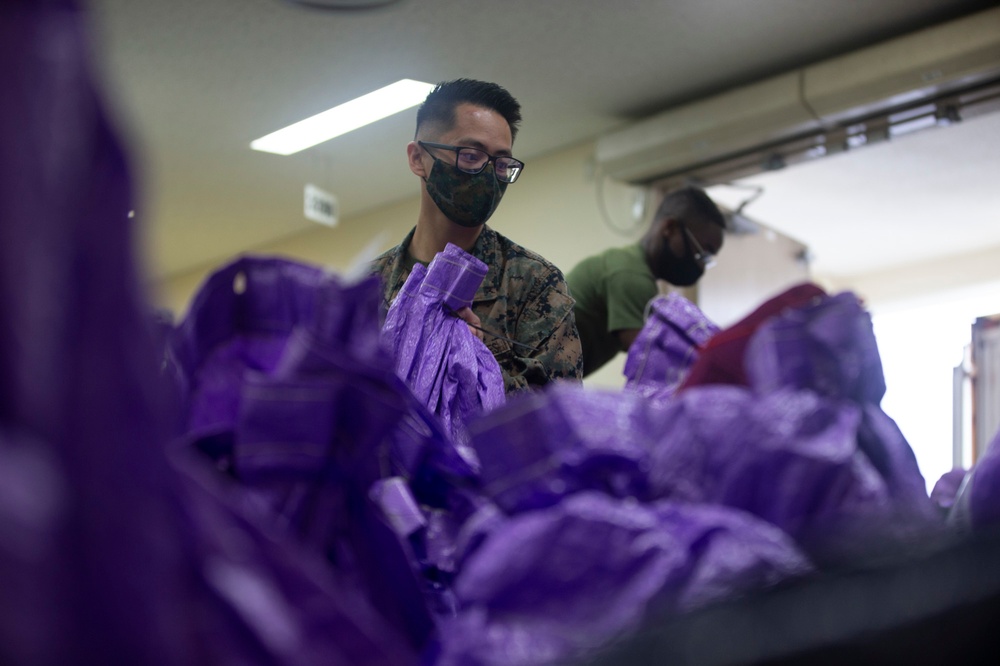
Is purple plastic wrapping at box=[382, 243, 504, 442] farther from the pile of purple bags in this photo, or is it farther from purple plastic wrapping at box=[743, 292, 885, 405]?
purple plastic wrapping at box=[743, 292, 885, 405]

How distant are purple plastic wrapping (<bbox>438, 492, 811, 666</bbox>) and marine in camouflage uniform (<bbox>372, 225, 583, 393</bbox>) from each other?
1.07m

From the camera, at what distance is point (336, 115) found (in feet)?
15.0

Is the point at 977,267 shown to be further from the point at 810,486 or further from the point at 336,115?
the point at 810,486

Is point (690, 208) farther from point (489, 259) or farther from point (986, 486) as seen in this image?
point (986, 486)

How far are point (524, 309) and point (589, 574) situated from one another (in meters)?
1.24

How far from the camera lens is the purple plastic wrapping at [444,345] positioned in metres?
1.00

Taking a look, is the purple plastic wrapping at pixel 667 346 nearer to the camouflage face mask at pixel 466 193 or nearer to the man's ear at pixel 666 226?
the camouflage face mask at pixel 466 193

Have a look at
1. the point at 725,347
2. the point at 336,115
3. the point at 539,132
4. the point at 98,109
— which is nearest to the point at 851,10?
the point at 539,132

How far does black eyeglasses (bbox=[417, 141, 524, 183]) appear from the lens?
166 cm

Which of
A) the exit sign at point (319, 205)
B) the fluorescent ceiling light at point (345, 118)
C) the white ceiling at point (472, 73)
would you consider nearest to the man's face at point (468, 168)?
the white ceiling at point (472, 73)

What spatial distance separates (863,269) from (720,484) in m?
7.49

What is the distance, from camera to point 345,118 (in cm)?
459

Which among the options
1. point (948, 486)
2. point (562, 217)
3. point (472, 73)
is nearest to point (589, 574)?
point (948, 486)

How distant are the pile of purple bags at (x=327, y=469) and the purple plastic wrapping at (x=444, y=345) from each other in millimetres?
410
